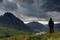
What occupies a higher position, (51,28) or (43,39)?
(51,28)

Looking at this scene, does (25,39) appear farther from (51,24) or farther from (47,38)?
(51,24)

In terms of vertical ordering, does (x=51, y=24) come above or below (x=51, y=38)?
above

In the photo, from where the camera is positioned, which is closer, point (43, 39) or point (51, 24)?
point (43, 39)

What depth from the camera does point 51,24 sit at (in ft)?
112

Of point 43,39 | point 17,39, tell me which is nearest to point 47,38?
point 43,39

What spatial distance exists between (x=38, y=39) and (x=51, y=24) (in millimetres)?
13832

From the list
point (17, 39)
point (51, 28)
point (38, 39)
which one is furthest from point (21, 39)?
point (51, 28)

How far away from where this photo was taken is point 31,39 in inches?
806

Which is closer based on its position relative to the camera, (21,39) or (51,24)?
(21,39)

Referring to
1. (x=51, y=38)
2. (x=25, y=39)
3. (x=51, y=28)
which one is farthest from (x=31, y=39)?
(x=51, y=28)

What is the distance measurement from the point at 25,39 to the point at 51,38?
9.89 feet

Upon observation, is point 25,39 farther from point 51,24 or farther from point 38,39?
point 51,24

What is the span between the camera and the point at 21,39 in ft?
65.3

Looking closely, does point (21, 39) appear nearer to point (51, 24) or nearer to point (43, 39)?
point (43, 39)
